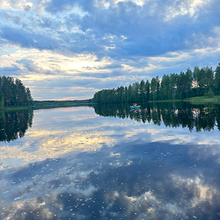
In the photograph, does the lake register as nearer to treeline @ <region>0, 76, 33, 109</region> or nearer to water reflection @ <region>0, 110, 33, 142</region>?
water reflection @ <region>0, 110, 33, 142</region>

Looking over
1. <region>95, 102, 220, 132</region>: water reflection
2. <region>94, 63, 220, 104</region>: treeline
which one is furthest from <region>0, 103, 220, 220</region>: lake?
<region>94, 63, 220, 104</region>: treeline

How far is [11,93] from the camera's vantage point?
153m

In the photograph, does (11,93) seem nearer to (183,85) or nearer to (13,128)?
(13,128)

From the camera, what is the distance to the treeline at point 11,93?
149m

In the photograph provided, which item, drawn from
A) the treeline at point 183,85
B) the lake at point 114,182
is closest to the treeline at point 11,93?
the treeline at point 183,85

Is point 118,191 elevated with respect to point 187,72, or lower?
lower

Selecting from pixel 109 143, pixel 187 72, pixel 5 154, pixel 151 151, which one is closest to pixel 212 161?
pixel 151 151

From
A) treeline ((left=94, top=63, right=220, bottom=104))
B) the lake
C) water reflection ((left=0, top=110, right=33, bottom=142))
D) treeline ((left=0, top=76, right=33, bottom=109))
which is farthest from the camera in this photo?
treeline ((left=0, top=76, right=33, bottom=109))

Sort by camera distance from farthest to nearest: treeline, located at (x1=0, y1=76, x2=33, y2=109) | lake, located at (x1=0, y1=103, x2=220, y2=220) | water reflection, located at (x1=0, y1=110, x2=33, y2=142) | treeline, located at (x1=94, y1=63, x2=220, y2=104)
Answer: treeline, located at (x1=0, y1=76, x2=33, y2=109), treeline, located at (x1=94, y1=63, x2=220, y2=104), water reflection, located at (x1=0, y1=110, x2=33, y2=142), lake, located at (x1=0, y1=103, x2=220, y2=220)

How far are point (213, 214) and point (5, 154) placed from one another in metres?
20.1

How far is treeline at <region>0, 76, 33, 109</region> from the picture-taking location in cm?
14938

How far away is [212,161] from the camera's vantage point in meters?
13.4

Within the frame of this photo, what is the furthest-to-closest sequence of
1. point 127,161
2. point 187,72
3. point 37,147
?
point 187,72 < point 37,147 < point 127,161

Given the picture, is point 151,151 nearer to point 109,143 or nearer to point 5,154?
point 109,143
